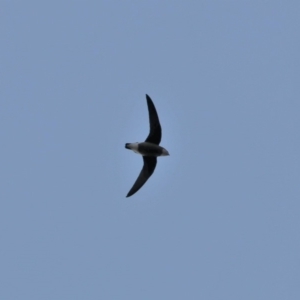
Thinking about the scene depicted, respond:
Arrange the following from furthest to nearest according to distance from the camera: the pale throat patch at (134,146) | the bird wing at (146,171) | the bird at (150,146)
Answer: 1. the bird wing at (146,171)
2. the bird at (150,146)
3. the pale throat patch at (134,146)

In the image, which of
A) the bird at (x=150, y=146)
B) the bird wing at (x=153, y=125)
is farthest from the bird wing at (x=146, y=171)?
the bird wing at (x=153, y=125)

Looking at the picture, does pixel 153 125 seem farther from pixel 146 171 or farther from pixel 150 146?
pixel 146 171

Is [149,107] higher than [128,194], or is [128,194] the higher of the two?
[149,107]

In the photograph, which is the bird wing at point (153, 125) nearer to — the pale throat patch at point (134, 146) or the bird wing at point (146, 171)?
the pale throat patch at point (134, 146)

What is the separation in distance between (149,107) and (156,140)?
4.09ft

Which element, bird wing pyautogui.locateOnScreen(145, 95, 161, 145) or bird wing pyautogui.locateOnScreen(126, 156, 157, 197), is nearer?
bird wing pyautogui.locateOnScreen(145, 95, 161, 145)

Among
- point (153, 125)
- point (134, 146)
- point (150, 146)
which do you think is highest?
point (153, 125)

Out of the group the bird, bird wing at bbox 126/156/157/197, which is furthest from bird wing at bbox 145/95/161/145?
bird wing at bbox 126/156/157/197

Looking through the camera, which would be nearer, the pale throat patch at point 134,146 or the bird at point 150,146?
the pale throat patch at point 134,146

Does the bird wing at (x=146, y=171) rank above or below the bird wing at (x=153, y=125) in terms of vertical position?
below

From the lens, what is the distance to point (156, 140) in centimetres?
5122

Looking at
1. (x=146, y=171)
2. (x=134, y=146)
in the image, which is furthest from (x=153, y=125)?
(x=146, y=171)

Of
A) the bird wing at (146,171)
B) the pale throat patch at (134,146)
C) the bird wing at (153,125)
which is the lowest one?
the bird wing at (146,171)

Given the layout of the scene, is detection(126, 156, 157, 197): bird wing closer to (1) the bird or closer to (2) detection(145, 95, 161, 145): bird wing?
(1) the bird
